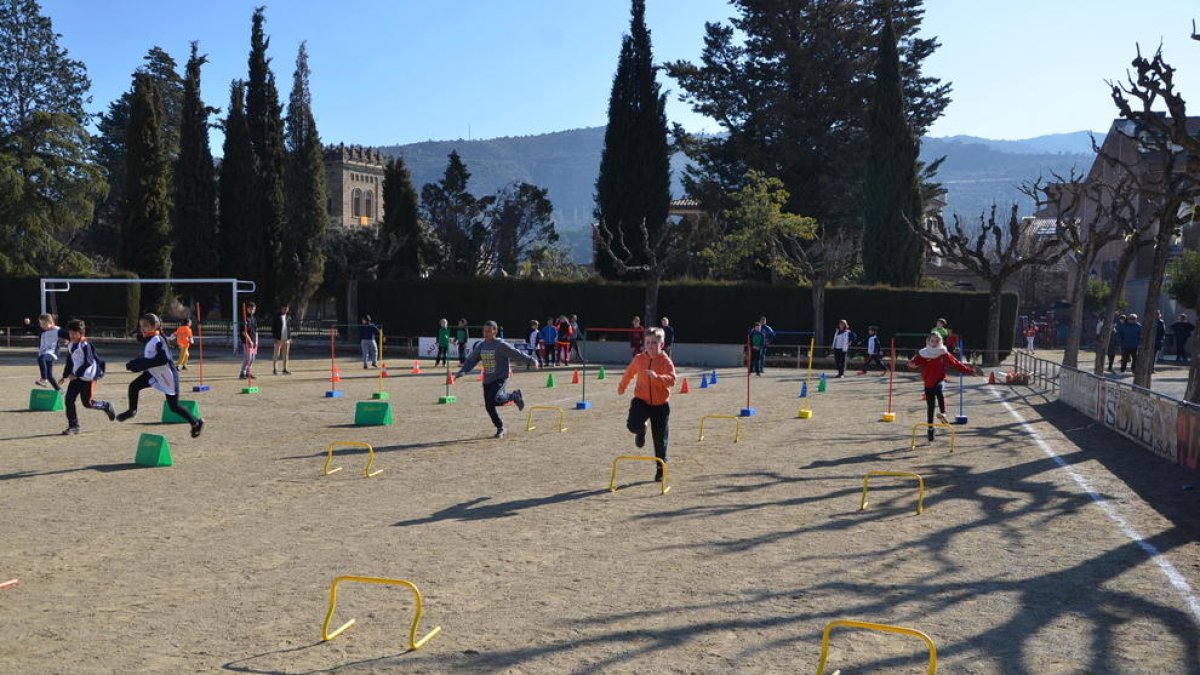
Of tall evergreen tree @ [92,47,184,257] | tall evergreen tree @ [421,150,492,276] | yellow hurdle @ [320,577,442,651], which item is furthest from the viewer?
tall evergreen tree @ [92,47,184,257]

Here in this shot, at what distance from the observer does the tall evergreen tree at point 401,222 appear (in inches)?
2002

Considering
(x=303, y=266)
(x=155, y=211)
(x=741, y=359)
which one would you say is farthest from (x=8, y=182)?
(x=741, y=359)

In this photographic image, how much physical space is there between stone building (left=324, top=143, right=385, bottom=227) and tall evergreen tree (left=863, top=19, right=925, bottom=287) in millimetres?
67417

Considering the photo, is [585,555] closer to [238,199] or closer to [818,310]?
[818,310]

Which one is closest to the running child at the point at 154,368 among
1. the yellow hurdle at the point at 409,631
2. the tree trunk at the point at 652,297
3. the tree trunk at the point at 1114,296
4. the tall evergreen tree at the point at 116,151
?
the yellow hurdle at the point at 409,631

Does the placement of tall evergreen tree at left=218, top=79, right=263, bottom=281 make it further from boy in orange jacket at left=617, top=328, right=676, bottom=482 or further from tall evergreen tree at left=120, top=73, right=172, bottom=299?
boy in orange jacket at left=617, top=328, right=676, bottom=482

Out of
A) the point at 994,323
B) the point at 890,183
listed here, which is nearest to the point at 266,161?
the point at 890,183

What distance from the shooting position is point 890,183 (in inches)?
1778

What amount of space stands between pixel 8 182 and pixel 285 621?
51.1 meters

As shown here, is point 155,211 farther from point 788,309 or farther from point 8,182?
point 788,309

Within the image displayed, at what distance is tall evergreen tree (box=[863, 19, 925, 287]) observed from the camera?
45.0m

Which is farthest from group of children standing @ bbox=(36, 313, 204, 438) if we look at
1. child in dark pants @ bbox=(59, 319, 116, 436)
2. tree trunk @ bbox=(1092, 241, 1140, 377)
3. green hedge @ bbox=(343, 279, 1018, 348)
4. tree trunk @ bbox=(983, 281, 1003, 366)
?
tree trunk @ bbox=(983, 281, 1003, 366)

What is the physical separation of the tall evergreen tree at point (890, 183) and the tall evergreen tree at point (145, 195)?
34870 millimetres

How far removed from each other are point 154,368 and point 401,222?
39184 mm
